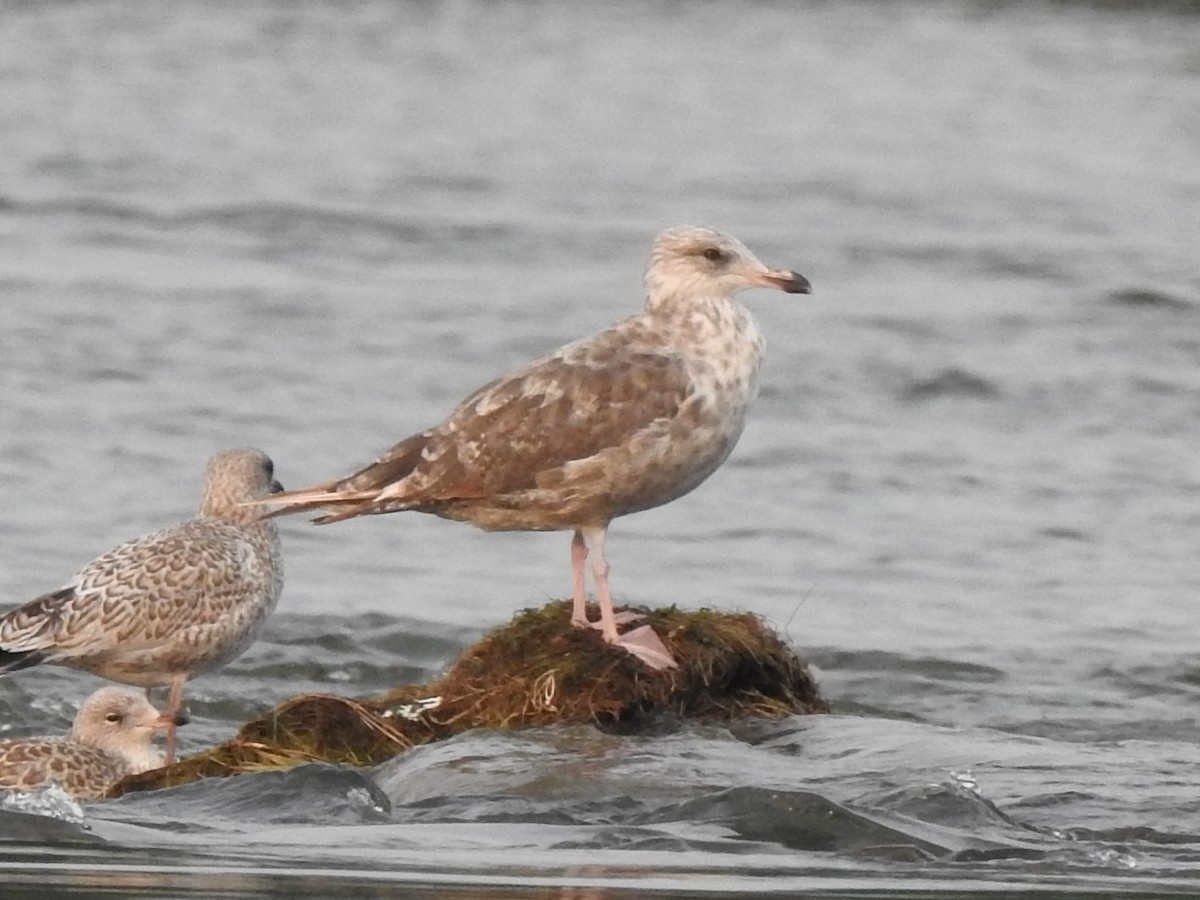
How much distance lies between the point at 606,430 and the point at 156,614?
2.10 meters

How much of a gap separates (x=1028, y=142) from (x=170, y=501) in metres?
19.7

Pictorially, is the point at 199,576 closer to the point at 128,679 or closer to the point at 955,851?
the point at 128,679

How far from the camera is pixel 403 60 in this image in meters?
38.9

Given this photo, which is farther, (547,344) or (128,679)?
(547,344)

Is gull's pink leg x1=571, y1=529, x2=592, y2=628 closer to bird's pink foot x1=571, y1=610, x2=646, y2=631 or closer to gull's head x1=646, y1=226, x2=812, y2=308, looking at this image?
bird's pink foot x1=571, y1=610, x2=646, y2=631

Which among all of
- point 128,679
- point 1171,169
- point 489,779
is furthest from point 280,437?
point 1171,169

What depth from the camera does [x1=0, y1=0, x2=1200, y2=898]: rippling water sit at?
8875 millimetres

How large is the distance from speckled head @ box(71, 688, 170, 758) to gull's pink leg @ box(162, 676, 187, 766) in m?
0.08

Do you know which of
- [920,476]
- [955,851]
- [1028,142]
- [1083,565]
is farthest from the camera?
[1028,142]

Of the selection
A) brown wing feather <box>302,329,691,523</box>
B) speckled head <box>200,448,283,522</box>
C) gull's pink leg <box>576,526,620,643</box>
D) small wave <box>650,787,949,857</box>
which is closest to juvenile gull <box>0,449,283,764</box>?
speckled head <box>200,448,283,522</box>

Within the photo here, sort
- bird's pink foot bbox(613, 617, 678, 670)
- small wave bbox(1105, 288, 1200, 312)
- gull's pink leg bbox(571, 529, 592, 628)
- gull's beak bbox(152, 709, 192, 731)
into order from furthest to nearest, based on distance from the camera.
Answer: small wave bbox(1105, 288, 1200, 312)
gull's beak bbox(152, 709, 192, 731)
gull's pink leg bbox(571, 529, 592, 628)
bird's pink foot bbox(613, 617, 678, 670)

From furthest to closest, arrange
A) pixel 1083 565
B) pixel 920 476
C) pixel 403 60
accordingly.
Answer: pixel 403 60 < pixel 920 476 < pixel 1083 565

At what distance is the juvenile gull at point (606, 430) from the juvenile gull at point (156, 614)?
71 centimetres

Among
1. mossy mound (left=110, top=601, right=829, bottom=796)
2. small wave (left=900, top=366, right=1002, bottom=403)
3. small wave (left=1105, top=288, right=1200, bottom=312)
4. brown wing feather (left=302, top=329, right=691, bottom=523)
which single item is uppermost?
brown wing feather (left=302, top=329, right=691, bottom=523)
